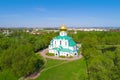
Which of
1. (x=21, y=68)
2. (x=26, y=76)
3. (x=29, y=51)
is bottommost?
(x=26, y=76)

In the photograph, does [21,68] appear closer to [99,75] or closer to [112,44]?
[99,75]

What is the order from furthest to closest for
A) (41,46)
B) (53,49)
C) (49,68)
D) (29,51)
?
1. (41,46)
2. (53,49)
3. (49,68)
4. (29,51)

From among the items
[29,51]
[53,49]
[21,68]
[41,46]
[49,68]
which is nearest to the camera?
[21,68]

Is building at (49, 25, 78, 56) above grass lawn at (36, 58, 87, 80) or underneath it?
above

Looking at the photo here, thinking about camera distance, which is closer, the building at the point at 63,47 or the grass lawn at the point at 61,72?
the grass lawn at the point at 61,72

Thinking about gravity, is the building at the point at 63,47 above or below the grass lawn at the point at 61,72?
above

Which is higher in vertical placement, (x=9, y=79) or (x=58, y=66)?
(x=9, y=79)

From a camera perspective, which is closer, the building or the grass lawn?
the grass lawn

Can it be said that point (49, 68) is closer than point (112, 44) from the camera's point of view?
Yes

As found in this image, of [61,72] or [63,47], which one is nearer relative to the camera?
[61,72]

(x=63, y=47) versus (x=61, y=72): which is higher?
(x=63, y=47)

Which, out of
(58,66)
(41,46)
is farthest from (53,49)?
(58,66)
